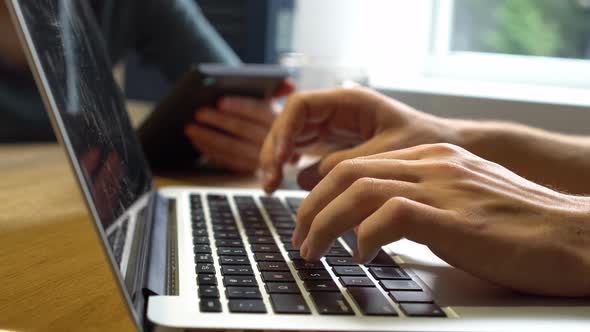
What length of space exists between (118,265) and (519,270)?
0.29 meters

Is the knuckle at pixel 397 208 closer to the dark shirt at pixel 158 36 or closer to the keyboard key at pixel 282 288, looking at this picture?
the keyboard key at pixel 282 288

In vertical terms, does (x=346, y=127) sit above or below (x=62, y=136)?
below

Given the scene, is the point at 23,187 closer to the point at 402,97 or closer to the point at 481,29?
the point at 402,97

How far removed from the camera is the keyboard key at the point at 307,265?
0.55m

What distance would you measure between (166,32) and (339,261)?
3.66 feet

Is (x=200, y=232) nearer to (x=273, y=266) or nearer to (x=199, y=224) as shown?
(x=199, y=224)

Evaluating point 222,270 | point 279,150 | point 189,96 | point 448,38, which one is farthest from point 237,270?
point 448,38

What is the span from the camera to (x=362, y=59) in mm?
1500

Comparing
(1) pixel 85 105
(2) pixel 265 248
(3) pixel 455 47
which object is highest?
(1) pixel 85 105

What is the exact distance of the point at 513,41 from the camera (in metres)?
1.65

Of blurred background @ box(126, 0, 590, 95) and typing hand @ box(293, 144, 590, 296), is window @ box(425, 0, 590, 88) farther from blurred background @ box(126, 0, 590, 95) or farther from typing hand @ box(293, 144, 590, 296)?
typing hand @ box(293, 144, 590, 296)

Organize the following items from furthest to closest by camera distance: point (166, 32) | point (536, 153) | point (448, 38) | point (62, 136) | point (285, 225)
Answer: point (448, 38) → point (166, 32) → point (536, 153) → point (285, 225) → point (62, 136)

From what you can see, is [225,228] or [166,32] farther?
[166,32]

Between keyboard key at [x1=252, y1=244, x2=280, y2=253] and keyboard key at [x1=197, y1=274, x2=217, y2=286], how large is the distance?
0.33 feet
